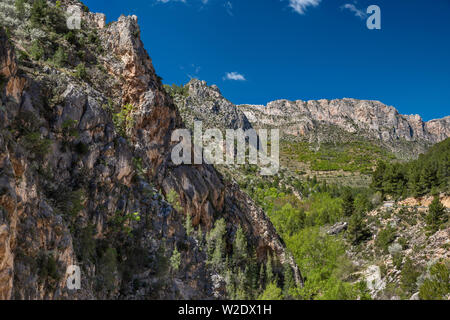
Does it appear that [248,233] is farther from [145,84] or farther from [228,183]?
[145,84]

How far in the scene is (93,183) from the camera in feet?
49.4

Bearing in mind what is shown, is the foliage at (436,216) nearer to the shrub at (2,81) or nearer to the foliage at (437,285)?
the foliage at (437,285)

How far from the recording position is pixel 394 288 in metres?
30.7

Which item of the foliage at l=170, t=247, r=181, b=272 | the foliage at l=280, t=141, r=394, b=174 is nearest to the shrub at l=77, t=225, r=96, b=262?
the foliage at l=170, t=247, r=181, b=272

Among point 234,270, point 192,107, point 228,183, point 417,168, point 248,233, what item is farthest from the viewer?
point 192,107

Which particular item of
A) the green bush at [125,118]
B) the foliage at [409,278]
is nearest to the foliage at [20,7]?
the green bush at [125,118]

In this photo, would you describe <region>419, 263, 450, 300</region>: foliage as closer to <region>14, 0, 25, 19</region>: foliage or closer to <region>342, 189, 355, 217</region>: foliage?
<region>342, 189, 355, 217</region>: foliage


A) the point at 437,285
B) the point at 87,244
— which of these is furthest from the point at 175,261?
the point at 437,285

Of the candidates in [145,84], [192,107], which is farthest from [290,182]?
[145,84]

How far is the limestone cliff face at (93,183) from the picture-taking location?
10.1m

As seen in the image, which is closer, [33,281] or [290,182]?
[33,281]

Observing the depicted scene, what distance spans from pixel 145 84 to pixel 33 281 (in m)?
18.8

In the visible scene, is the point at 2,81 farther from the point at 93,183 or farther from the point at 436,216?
the point at 436,216
